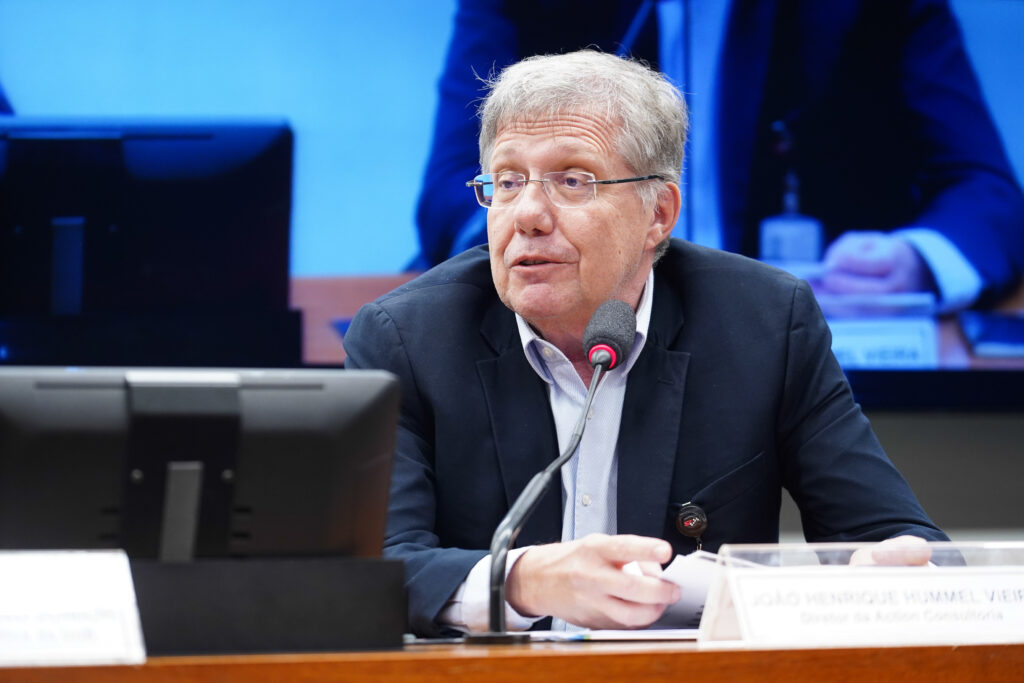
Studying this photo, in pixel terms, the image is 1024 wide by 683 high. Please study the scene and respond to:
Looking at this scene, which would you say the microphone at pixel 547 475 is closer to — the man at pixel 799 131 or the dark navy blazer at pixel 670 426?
the dark navy blazer at pixel 670 426

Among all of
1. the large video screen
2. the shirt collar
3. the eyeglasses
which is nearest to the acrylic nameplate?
the shirt collar

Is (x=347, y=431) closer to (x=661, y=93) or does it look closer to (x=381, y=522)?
(x=381, y=522)

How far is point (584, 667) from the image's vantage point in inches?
32.9

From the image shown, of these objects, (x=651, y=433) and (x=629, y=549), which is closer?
(x=629, y=549)

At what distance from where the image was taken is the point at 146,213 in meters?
2.96

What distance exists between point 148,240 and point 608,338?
192 cm

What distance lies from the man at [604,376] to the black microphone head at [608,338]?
272mm

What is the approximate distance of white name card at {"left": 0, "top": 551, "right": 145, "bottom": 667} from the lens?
2.77ft

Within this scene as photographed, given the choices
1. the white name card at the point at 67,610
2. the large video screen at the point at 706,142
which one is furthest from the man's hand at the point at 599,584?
the large video screen at the point at 706,142

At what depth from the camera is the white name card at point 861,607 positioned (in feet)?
3.09

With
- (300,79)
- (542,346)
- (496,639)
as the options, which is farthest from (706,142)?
(496,639)

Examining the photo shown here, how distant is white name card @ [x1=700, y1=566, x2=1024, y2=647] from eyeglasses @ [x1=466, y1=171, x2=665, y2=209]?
881mm

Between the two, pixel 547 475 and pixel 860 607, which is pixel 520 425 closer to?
pixel 547 475

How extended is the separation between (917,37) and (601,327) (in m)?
2.09
